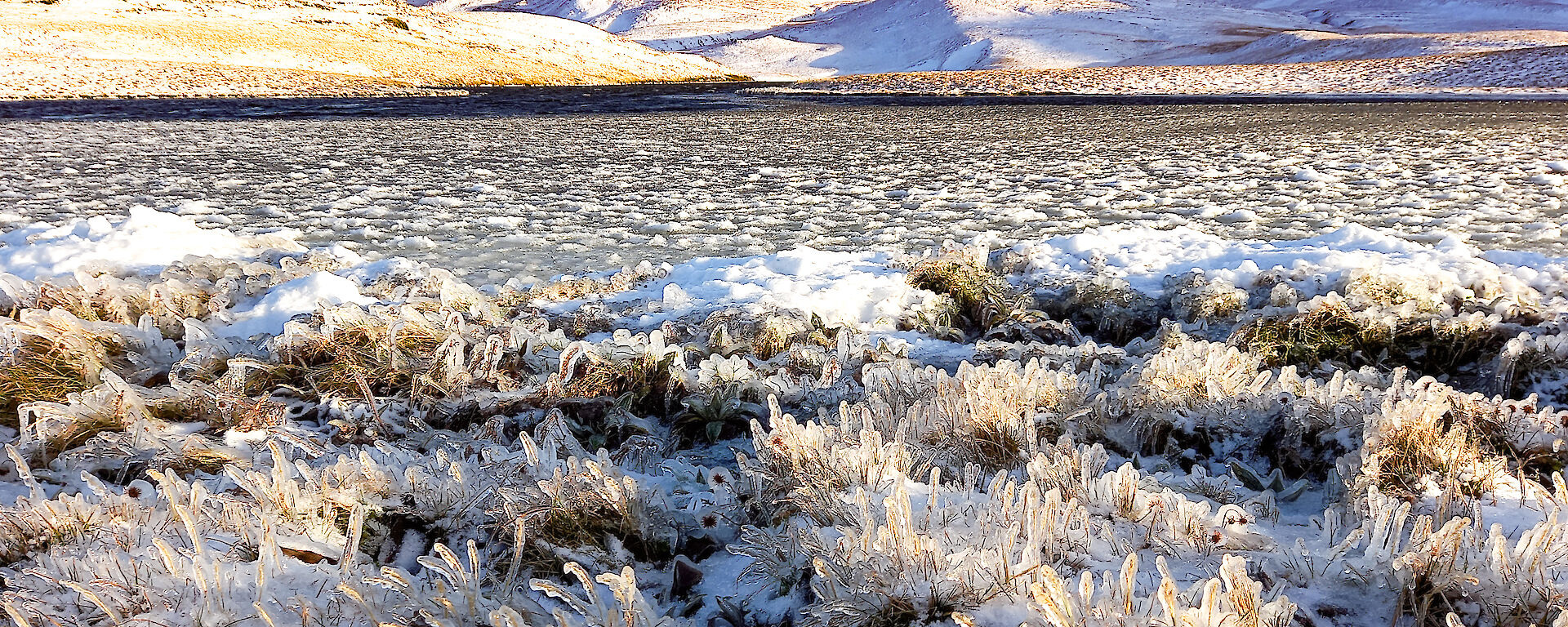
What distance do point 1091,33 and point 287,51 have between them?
180 ft

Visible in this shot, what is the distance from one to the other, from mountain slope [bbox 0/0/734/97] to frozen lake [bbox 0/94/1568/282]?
15.7m

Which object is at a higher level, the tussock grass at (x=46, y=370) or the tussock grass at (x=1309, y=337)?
the tussock grass at (x=46, y=370)

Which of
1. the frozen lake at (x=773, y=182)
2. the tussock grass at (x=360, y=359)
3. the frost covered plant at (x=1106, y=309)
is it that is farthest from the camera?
the frozen lake at (x=773, y=182)

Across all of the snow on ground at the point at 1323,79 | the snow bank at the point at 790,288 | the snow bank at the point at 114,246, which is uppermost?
the snow on ground at the point at 1323,79

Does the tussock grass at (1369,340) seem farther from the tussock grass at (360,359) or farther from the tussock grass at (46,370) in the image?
the tussock grass at (46,370)

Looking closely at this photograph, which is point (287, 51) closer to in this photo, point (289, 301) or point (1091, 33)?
point (289, 301)

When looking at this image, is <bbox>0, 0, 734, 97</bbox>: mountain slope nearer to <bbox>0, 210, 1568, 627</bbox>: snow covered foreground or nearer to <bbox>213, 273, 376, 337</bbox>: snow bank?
<bbox>213, 273, 376, 337</bbox>: snow bank

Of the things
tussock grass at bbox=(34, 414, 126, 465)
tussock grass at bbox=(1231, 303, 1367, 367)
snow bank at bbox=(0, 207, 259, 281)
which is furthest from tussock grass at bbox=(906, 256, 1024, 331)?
snow bank at bbox=(0, 207, 259, 281)

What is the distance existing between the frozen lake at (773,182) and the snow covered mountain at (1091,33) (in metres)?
40.1

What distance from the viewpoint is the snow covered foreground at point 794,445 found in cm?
155

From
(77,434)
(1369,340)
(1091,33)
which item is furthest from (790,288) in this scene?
(1091,33)

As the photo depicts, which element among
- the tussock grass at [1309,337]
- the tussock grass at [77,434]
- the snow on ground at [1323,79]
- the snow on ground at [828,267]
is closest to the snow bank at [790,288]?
the snow on ground at [828,267]

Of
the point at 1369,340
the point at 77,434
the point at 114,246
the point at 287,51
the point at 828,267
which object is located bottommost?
the point at 1369,340

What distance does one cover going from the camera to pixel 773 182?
27.2 ft
